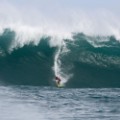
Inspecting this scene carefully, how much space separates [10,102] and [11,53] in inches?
566

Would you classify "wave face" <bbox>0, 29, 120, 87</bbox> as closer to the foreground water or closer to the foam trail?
the foam trail

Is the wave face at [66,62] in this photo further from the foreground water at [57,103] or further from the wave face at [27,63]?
the foreground water at [57,103]

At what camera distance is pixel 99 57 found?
3803cm

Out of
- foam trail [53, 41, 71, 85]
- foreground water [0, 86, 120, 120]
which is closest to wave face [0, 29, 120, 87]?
foam trail [53, 41, 71, 85]

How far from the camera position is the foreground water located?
20.4 meters

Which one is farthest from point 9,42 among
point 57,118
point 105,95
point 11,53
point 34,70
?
point 57,118

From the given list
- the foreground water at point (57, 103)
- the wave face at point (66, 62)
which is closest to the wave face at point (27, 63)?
the wave face at point (66, 62)

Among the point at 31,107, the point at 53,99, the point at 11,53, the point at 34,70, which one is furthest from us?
the point at 11,53

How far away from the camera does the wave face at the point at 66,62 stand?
32.6 meters

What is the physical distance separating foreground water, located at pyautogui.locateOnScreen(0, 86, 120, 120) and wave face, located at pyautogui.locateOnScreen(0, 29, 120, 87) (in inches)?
101

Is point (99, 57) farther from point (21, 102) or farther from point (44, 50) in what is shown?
point (21, 102)

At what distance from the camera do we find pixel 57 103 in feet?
78.4

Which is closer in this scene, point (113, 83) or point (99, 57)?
point (113, 83)

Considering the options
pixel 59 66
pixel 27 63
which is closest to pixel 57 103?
pixel 59 66
